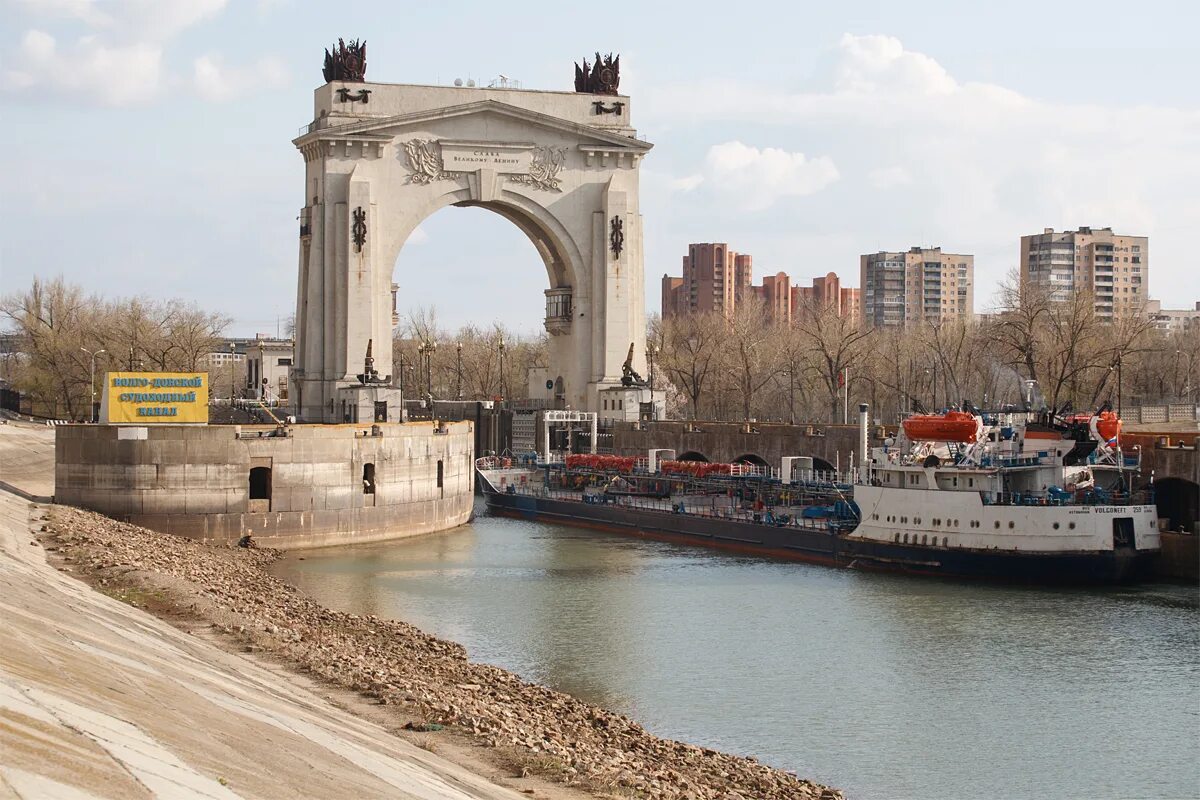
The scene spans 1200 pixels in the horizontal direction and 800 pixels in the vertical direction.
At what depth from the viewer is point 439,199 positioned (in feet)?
252

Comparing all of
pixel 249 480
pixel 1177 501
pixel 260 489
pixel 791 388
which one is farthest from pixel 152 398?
pixel 791 388

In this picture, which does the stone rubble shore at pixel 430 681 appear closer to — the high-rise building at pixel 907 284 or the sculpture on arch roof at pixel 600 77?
the sculpture on arch roof at pixel 600 77

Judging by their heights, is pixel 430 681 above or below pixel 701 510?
below

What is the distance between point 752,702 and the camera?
100 feet

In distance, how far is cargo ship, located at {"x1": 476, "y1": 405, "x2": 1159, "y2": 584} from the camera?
149ft

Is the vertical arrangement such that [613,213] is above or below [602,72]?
below

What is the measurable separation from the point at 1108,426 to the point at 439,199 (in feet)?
126

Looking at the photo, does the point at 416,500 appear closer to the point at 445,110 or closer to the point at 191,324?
the point at 445,110

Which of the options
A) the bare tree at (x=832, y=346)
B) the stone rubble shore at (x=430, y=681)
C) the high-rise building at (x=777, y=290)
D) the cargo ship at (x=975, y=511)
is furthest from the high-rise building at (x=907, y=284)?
the stone rubble shore at (x=430, y=681)

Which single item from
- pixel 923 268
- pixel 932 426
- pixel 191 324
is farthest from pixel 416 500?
pixel 923 268

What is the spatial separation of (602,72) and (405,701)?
196 ft

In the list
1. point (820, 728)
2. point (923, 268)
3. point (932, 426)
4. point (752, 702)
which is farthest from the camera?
point (923, 268)

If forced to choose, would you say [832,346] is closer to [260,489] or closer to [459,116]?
[459,116]

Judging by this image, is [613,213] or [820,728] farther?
[613,213]
